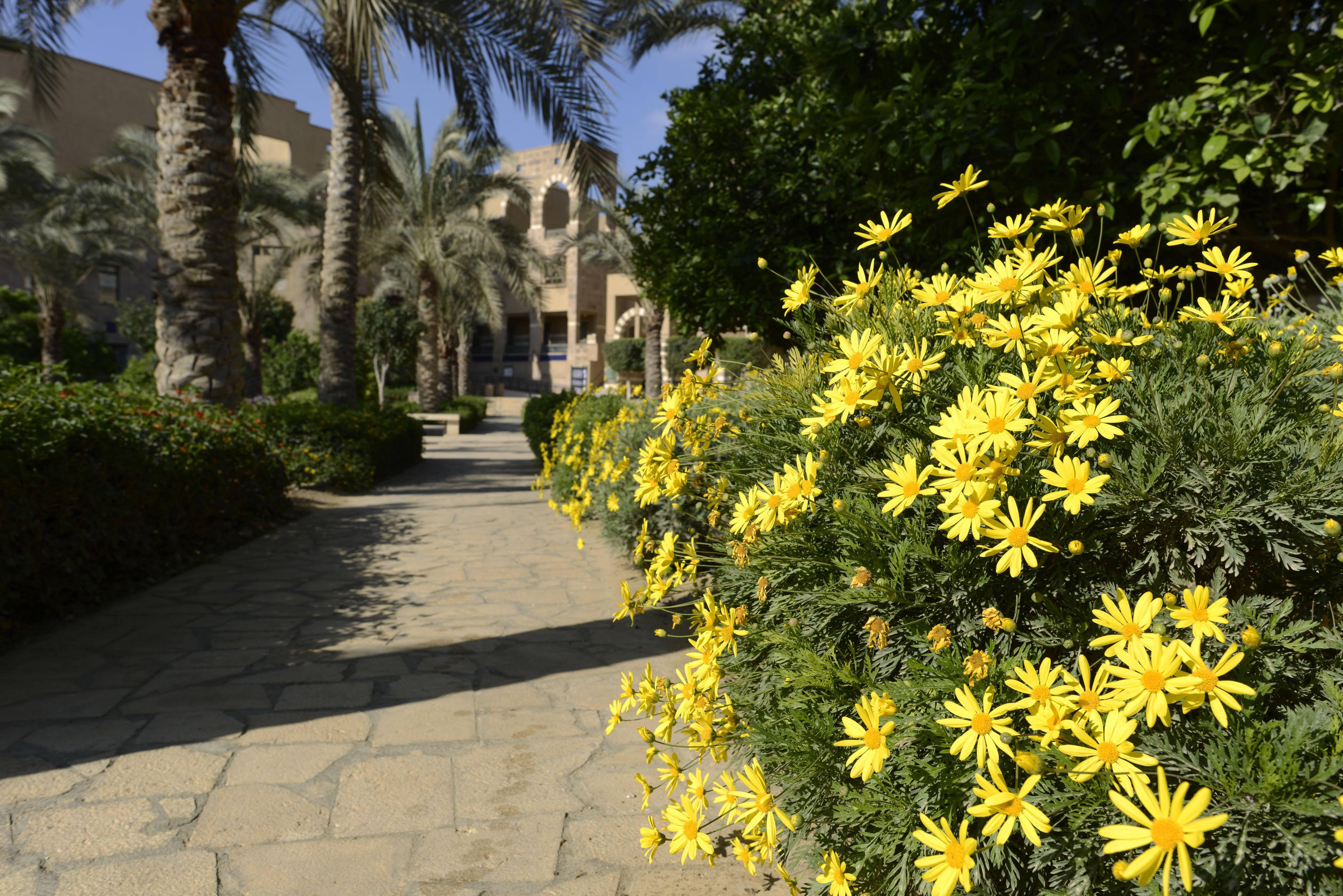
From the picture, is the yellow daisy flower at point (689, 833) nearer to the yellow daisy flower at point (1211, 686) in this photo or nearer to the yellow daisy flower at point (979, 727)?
the yellow daisy flower at point (979, 727)

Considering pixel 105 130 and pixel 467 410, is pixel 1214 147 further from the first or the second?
pixel 105 130

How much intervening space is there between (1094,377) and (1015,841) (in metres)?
0.86

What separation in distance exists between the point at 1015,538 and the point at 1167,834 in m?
0.46

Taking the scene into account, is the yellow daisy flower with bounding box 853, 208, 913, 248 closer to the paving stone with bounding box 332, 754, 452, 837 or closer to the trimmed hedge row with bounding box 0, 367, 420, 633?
the paving stone with bounding box 332, 754, 452, 837

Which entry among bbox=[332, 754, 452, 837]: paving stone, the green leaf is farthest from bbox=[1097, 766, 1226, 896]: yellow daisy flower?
the green leaf

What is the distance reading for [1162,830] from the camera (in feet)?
3.14

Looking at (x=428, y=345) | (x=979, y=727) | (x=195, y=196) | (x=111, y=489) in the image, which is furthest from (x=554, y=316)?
(x=979, y=727)

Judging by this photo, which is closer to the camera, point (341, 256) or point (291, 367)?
point (341, 256)

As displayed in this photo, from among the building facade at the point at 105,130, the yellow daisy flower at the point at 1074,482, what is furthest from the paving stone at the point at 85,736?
the building facade at the point at 105,130

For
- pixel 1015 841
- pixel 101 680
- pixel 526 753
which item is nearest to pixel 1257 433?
pixel 1015 841

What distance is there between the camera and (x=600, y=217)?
40812mm

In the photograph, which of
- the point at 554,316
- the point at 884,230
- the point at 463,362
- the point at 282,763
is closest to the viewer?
the point at 884,230

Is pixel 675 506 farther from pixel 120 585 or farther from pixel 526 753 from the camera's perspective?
pixel 120 585

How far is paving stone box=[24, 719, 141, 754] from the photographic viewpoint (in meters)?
2.80
